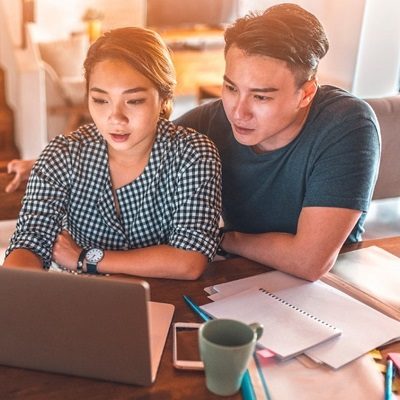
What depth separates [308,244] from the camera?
4.42ft

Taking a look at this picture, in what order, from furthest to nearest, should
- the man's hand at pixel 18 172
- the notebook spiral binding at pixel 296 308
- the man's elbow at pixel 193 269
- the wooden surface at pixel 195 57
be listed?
the wooden surface at pixel 195 57
the man's hand at pixel 18 172
the man's elbow at pixel 193 269
the notebook spiral binding at pixel 296 308

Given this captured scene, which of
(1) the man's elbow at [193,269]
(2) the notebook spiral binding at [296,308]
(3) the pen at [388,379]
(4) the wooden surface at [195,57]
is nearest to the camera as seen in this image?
(3) the pen at [388,379]

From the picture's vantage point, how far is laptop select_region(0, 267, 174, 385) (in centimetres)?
83

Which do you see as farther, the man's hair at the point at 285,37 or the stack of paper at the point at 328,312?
the man's hair at the point at 285,37

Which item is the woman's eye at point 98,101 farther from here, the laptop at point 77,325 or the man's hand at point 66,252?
the laptop at point 77,325

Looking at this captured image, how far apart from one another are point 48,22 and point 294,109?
472cm

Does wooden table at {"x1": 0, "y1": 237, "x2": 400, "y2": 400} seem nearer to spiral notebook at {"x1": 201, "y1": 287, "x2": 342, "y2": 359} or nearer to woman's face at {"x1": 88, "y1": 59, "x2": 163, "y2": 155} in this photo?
spiral notebook at {"x1": 201, "y1": 287, "x2": 342, "y2": 359}

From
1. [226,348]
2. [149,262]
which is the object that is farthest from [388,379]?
[149,262]

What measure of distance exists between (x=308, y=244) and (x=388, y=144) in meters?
0.67

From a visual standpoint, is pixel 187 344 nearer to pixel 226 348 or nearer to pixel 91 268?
pixel 226 348

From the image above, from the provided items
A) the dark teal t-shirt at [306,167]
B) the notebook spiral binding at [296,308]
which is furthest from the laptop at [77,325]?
the dark teal t-shirt at [306,167]

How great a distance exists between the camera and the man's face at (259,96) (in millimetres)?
1351

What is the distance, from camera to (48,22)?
5.65 m

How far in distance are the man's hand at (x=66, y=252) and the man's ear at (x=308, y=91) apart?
61 centimetres
